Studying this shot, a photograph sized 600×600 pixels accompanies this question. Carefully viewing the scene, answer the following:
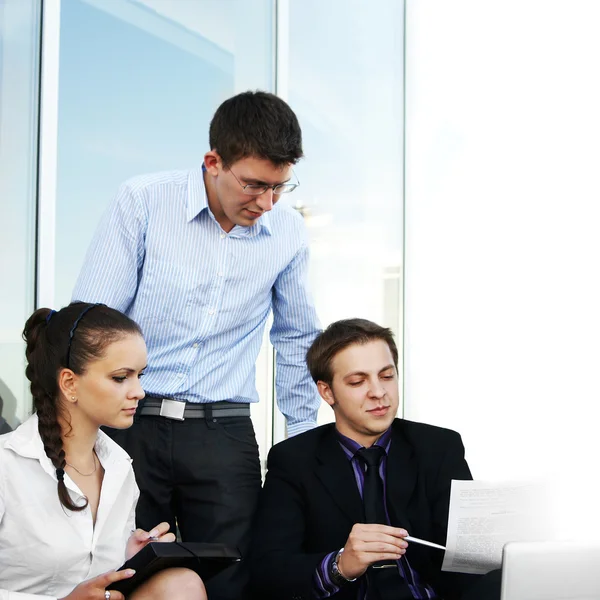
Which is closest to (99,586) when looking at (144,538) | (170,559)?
(170,559)

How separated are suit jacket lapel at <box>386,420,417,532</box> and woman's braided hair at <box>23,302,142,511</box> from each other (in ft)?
2.45

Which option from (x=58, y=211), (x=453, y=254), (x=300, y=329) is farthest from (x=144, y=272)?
(x=453, y=254)

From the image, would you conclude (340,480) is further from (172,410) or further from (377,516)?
(172,410)

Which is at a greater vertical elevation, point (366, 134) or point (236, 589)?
point (366, 134)

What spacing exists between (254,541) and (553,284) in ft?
10.3

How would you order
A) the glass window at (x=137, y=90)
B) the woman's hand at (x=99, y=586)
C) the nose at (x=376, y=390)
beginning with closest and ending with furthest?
the woman's hand at (x=99, y=586) < the nose at (x=376, y=390) < the glass window at (x=137, y=90)

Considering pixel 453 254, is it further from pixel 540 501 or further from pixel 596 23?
pixel 540 501

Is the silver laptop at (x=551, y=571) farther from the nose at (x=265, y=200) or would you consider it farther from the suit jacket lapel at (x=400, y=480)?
the nose at (x=265, y=200)

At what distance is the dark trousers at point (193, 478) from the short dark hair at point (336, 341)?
0.97ft

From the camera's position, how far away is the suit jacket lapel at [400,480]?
2148 mm

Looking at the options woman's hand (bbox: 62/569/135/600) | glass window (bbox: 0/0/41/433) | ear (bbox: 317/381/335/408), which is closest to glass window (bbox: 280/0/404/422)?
glass window (bbox: 0/0/41/433)

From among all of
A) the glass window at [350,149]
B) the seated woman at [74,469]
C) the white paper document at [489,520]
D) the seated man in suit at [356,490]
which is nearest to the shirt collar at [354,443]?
the seated man in suit at [356,490]

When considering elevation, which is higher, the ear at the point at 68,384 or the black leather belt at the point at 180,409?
the ear at the point at 68,384

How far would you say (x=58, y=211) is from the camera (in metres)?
2.78
